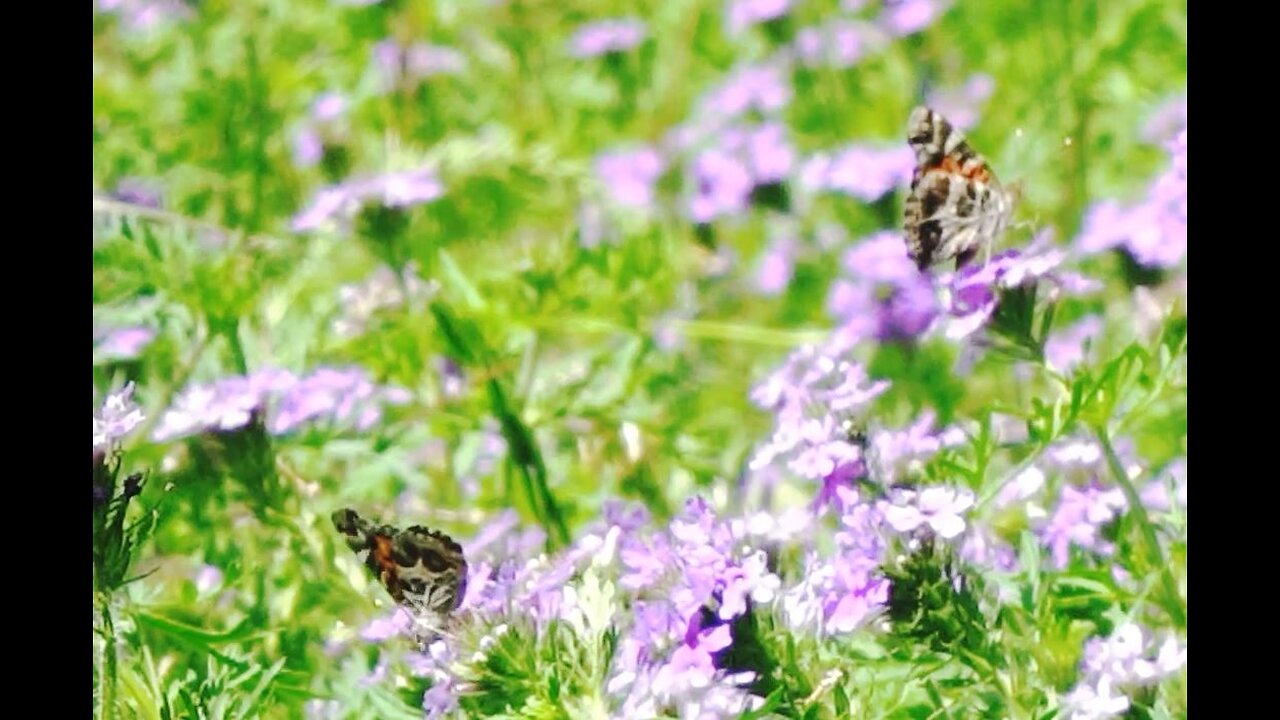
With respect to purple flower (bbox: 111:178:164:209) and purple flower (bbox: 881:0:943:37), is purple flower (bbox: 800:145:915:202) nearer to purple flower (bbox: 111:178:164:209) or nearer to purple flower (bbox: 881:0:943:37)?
purple flower (bbox: 881:0:943:37)

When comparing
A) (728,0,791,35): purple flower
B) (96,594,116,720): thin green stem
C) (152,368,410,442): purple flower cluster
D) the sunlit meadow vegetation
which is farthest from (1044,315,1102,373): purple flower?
(96,594,116,720): thin green stem

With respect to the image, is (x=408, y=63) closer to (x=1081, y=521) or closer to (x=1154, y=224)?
(x=1154, y=224)

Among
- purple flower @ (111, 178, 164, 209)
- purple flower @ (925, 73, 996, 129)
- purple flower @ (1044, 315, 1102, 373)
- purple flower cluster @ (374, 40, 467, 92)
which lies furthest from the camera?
purple flower cluster @ (374, 40, 467, 92)

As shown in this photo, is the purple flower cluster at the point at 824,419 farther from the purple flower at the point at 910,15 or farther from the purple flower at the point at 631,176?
the purple flower at the point at 910,15

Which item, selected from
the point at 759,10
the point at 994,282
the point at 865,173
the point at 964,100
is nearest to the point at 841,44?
the point at 759,10

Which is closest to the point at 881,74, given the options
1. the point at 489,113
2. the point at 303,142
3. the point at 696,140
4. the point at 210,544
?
the point at 696,140

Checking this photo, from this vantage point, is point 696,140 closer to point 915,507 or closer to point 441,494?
point 441,494

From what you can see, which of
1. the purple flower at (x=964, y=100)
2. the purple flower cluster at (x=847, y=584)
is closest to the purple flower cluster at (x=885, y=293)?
the purple flower at (x=964, y=100)
